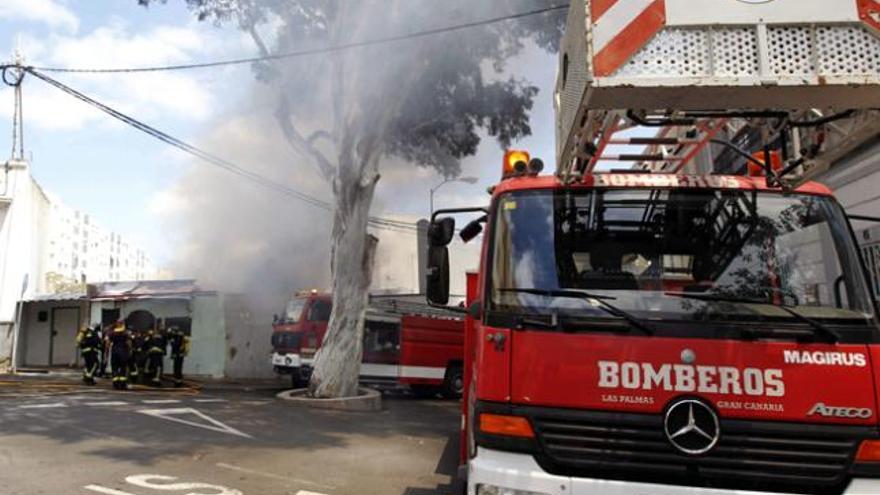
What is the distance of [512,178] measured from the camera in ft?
11.3

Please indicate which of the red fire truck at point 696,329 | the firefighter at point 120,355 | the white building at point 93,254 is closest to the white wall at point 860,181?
the red fire truck at point 696,329

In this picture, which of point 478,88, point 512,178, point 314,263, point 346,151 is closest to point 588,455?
point 512,178

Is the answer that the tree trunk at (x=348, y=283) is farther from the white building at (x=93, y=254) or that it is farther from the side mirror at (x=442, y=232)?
the white building at (x=93, y=254)

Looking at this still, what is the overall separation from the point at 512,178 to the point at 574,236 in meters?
0.54

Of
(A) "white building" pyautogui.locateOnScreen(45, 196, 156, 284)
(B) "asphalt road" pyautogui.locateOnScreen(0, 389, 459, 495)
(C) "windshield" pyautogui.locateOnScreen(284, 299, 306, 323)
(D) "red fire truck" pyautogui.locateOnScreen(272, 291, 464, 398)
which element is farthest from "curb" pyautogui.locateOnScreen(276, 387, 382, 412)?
(A) "white building" pyautogui.locateOnScreen(45, 196, 156, 284)

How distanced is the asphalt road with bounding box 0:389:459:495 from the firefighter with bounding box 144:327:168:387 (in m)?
2.75

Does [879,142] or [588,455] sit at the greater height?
[879,142]

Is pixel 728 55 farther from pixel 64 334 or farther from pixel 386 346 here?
pixel 64 334

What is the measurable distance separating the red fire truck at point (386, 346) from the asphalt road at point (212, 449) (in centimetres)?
391

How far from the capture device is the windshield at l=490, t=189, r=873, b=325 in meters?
2.78

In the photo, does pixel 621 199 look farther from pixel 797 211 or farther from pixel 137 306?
pixel 137 306

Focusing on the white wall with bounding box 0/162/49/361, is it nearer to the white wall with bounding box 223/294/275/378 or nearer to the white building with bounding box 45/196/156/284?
the white wall with bounding box 223/294/275/378

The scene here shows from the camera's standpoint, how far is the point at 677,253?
3053mm

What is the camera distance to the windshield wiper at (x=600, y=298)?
2.66 metres
